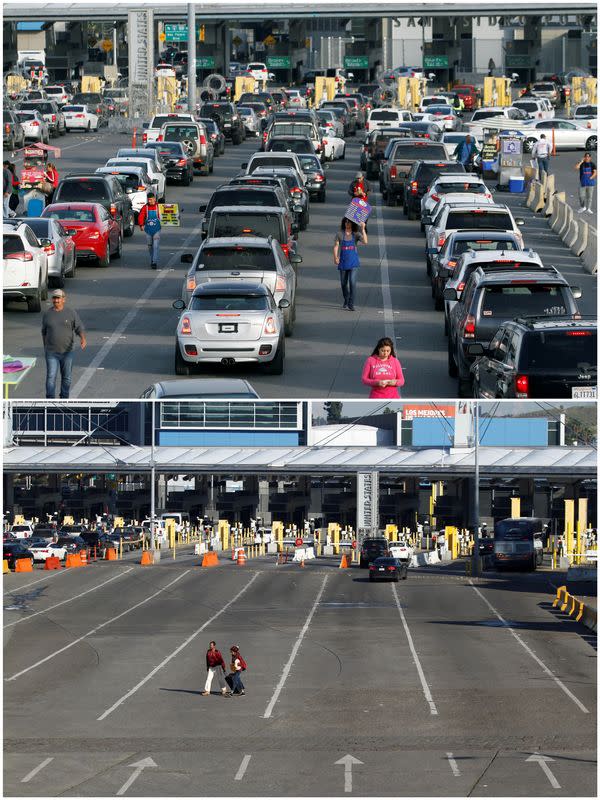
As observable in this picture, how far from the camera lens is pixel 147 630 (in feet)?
115

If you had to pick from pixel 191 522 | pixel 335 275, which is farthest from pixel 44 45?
pixel 335 275

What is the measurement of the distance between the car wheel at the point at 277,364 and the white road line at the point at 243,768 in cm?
772

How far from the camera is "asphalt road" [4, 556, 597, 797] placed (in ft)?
64.1

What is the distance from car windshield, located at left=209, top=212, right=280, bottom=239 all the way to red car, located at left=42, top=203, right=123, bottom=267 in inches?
151

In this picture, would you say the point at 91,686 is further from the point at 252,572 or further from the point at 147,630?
the point at 252,572

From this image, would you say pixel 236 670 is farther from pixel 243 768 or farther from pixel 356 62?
pixel 356 62

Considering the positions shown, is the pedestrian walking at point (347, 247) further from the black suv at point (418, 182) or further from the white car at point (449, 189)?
the black suv at point (418, 182)

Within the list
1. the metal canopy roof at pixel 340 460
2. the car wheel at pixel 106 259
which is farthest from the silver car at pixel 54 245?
the metal canopy roof at pixel 340 460

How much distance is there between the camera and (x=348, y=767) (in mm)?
19984

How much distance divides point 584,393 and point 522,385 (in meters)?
0.75

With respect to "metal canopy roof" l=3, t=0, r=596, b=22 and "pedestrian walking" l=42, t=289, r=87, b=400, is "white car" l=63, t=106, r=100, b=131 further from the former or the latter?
"pedestrian walking" l=42, t=289, r=87, b=400

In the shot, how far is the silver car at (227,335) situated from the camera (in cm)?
2609

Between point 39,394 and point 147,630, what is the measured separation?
35.2ft

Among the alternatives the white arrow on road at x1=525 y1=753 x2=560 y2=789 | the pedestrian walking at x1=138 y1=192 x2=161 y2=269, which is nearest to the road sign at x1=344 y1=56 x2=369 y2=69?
the pedestrian walking at x1=138 y1=192 x2=161 y2=269
